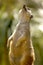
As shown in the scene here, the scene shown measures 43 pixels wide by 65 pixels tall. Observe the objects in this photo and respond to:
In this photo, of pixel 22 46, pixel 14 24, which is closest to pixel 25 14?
pixel 22 46

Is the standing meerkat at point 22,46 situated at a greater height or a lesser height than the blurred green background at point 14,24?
lesser

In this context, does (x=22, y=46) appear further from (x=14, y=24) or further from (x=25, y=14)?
(x=14, y=24)

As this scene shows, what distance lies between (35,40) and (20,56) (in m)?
0.56

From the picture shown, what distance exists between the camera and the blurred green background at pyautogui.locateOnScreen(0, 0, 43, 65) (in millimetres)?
1590

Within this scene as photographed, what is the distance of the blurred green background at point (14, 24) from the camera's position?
1.59m

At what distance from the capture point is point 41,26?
162 centimetres

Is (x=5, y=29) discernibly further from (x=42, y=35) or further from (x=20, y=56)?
(x=20, y=56)

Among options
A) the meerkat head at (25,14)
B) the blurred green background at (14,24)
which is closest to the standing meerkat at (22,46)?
the meerkat head at (25,14)

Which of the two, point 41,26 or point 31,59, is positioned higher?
point 41,26

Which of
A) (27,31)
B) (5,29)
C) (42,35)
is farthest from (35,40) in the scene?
(27,31)

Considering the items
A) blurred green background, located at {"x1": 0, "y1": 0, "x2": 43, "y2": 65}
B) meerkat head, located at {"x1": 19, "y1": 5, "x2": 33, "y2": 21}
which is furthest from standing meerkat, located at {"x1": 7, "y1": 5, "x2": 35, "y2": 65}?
blurred green background, located at {"x1": 0, "y1": 0, "x2": 43, "y2": 65}

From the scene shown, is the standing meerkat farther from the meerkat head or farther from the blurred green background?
the blurred green background

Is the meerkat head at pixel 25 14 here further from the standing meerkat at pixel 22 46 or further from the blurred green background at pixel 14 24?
the blurred green background at pixel 14 24

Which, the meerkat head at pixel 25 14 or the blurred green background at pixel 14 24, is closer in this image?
the meerkat head at pixel 25 14
